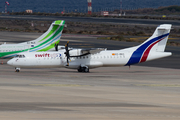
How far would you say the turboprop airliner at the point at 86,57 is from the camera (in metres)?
43.9

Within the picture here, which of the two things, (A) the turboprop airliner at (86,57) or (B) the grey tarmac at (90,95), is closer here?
(B) the grey tarmac at (90,95)

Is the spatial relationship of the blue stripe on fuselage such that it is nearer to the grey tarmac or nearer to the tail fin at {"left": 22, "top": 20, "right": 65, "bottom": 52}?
the grey tarmac

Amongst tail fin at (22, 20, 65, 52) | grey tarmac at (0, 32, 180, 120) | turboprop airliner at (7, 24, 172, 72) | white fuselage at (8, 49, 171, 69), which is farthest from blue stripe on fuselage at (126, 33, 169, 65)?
tail fin at (22, 20, 65, 52)

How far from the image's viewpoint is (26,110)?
22.4 meters

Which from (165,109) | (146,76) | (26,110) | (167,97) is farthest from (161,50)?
(26,110)

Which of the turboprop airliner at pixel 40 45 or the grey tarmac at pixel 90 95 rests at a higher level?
the turboprop airliner at pixel 40 45

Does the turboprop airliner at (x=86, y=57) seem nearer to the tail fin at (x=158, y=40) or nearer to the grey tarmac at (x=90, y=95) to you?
the tail fin at (x=158, y=40)

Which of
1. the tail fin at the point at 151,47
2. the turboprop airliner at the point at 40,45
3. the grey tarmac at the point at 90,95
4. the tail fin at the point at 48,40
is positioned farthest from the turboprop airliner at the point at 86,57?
the tail fin at the point at 48,40

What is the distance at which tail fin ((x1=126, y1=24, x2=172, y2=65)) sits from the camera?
147 ft

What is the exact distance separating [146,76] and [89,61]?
7.58 meters

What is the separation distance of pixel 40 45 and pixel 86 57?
10376mm

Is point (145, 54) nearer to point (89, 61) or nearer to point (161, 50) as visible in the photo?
point (161, 50)

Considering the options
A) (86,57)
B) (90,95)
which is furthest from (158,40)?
(90,95)

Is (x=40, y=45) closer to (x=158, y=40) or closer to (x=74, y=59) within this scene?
(x=74, y=59)
